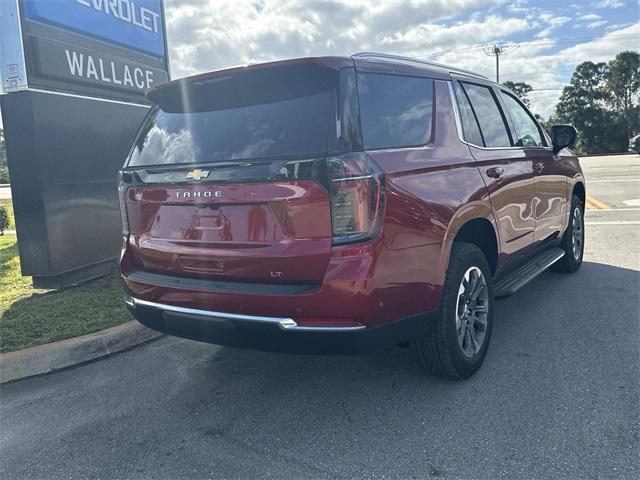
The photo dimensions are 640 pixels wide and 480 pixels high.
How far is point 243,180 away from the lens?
2.77 metres

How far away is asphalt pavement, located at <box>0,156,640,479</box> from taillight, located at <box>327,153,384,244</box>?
111cm

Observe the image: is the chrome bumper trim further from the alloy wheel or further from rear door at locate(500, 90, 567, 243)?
rear door at locate(500, 90, 567, 243)

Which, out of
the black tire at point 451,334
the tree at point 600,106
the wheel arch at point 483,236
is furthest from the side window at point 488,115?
the tree at point 600,106

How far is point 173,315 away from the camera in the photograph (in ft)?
10.0

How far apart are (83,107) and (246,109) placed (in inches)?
156

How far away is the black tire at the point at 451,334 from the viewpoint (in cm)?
317

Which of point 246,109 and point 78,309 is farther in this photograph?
point 78,309

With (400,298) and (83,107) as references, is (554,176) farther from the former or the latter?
(83,107)

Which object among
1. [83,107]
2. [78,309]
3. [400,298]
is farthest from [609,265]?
[83,107]

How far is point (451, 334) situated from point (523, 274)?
1.45 m

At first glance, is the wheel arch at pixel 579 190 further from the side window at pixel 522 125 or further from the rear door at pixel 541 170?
the side window at pixel 522 125

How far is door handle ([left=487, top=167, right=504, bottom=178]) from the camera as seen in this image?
375cm

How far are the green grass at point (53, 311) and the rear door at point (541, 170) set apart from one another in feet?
12.2

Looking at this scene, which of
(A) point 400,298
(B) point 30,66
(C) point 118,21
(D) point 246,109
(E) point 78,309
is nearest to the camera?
(A) point 400,298
